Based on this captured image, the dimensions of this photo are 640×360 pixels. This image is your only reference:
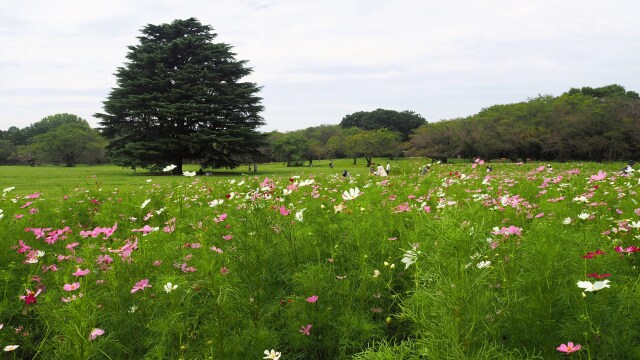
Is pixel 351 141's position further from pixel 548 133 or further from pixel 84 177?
pixel 84 177

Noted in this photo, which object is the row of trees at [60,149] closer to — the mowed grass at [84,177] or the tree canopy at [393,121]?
the mowed grass at [84,177]

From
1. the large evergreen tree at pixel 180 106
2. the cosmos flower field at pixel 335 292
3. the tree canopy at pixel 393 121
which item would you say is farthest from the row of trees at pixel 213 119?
the tree canopy at pixel 393 121

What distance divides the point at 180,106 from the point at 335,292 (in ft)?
87.6

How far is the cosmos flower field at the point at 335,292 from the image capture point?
67.2 inches

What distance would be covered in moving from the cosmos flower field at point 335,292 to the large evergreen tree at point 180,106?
24297 mm

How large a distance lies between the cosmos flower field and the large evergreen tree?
24.3 metres

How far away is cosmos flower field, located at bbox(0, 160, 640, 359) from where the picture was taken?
67.2 inches

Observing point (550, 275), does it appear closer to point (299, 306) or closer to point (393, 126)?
point (299, 306)

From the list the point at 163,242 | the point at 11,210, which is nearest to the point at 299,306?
the point at 163,242

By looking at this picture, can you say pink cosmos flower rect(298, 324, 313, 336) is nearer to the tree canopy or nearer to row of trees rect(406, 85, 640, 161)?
row of trees rect(406, 85, 640, 161)

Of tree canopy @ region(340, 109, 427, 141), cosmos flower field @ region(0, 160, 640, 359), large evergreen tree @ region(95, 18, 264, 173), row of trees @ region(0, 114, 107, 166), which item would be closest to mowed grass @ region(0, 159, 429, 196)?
large evergreen tree @ region(95, 18, 264, 173)

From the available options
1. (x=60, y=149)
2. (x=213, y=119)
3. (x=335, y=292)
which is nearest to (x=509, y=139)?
(x=213, y=119)

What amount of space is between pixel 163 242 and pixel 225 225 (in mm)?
539

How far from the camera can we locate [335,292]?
8.47ft
